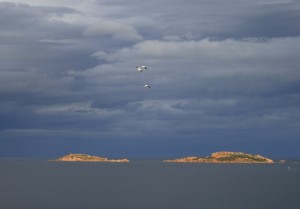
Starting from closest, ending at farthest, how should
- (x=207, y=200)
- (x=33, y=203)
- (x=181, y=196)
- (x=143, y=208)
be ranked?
(x=143, y=208), (x=33, y=203), (x=207, y=200), (x=181, y=196)

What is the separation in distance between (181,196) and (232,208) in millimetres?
35550

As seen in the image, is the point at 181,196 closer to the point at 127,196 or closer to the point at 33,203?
the point at 127,196

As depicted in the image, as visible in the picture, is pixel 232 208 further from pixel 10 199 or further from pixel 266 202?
pixel 10 199

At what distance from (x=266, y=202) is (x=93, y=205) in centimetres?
5330

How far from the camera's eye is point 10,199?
573 feet

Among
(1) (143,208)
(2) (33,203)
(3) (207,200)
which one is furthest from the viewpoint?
(3) (207,200)

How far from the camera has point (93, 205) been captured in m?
159

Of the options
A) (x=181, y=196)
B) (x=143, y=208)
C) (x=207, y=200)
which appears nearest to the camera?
(x=143, y=208)

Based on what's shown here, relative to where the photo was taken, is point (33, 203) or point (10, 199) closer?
point (33, 203)

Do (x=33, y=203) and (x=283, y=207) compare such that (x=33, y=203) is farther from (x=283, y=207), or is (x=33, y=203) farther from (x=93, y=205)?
(x=283, y=207)

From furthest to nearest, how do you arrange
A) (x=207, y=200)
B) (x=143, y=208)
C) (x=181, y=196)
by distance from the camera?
1. (x=181, y=196)
2. (x=207, y=200)
3. (x=143, y=208)

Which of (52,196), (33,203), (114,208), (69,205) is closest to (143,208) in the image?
(114,208)

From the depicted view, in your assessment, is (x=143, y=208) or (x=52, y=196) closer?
(x=143, y=208)

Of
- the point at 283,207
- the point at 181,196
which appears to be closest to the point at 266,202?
the point at 283,207
